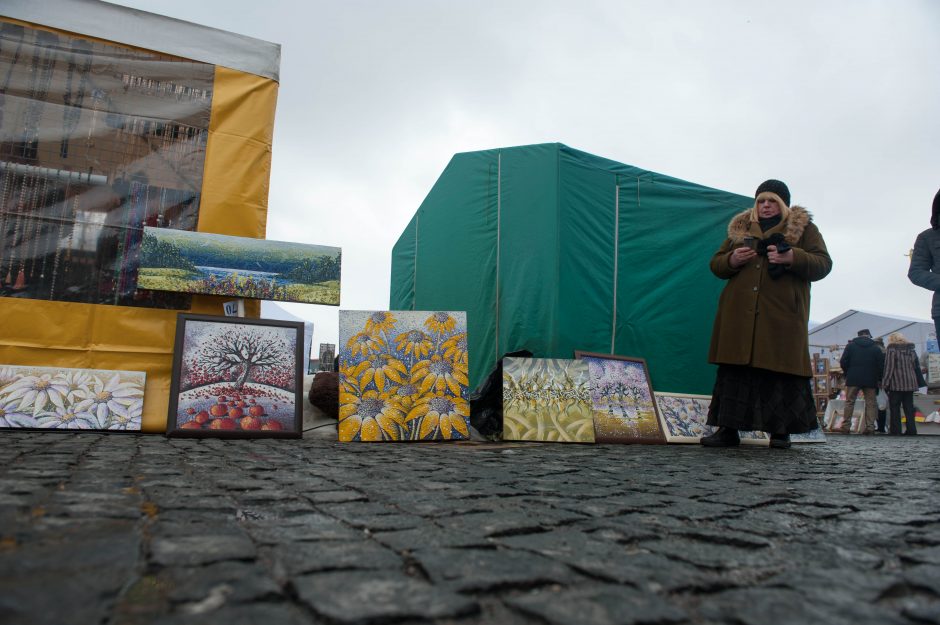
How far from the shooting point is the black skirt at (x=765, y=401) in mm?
4230

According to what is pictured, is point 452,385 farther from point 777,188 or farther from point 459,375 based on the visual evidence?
point 777,188

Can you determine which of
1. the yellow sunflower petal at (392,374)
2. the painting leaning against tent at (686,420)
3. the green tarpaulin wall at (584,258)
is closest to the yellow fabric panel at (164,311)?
the yellow sunflower petal at (392,374)

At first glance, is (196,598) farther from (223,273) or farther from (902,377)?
(902,377)

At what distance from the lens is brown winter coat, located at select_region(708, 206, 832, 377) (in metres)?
4.18

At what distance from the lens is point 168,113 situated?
461 centimetres

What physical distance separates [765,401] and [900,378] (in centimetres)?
649

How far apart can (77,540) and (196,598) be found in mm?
420

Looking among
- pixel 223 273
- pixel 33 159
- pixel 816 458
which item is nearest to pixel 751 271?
pixel 816 458

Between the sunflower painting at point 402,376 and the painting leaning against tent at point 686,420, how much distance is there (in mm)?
1803

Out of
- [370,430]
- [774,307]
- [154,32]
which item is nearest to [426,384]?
[370,430]

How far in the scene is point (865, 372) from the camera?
31.0 ft

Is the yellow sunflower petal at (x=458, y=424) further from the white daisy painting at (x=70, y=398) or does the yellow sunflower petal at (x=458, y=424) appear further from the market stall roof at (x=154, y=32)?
the market stall roof at (x=154, y=32)

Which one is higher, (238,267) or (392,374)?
(238,267)

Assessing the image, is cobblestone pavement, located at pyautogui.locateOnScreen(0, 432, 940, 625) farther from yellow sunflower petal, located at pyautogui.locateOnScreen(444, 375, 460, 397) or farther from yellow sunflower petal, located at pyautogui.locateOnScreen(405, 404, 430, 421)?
yellow sunflower petal, located at pyautogui.locateOnScreen(444, 375, 460, 397)
